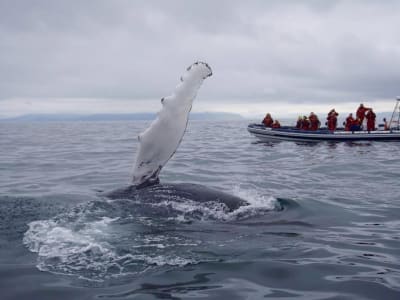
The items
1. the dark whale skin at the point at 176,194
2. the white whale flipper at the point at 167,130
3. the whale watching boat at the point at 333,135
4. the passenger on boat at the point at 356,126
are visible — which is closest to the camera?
the white whale flipper at the point at 167,130

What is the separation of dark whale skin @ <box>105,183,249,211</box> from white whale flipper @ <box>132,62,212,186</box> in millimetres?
334


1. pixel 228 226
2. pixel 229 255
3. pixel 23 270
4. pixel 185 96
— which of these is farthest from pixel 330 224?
pixel 23 270

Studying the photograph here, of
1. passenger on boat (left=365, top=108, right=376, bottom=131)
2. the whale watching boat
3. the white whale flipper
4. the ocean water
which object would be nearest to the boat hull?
the whale watching boat

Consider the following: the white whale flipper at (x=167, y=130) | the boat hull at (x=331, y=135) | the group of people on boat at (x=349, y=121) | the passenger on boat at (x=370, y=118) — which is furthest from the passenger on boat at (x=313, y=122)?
the white whale flipper at (x=167, y=130)

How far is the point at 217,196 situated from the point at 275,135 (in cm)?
2763

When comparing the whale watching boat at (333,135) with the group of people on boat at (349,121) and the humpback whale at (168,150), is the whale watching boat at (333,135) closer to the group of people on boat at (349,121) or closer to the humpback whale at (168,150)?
the group of people on boat at (349,121)

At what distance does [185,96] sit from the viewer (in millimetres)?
8359

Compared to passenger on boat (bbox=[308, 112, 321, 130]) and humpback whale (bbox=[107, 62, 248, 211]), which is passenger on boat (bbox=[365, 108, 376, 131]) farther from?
humpback whale (bbox=[107, 62, 248, 211])

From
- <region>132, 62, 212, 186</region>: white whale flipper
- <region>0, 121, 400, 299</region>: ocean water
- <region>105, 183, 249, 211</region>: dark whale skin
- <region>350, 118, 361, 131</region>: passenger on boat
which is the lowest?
<region>0, 121, 400, 299</region>: ocean water

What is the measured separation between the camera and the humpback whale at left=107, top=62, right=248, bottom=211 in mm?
8195

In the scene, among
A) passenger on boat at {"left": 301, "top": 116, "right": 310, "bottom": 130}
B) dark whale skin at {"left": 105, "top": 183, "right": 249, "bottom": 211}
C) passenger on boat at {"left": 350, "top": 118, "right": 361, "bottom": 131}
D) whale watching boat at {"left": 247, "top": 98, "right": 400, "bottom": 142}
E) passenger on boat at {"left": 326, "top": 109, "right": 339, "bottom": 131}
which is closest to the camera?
dark whale skin at {"left": 105, "top": 183, "right": 249, "bottom": 211}

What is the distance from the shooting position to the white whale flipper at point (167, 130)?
816 cm

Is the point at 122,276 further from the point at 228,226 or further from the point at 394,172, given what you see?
the point at 394,172

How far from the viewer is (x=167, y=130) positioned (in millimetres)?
8211
